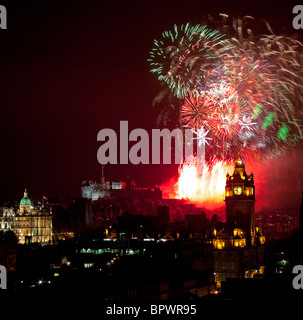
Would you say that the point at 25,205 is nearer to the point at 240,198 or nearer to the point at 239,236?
the point at 240,198

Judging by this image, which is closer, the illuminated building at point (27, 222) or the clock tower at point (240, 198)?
the clock tower at point (240, 198)

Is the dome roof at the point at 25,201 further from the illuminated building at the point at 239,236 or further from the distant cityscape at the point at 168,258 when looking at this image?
the illuminated building at the point at 239,236

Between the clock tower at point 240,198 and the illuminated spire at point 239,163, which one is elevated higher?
the illuminated spire at point 239,163

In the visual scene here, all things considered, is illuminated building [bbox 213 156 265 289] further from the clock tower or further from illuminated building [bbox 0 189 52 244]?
illuminated building [bbox 0 189 52 244]

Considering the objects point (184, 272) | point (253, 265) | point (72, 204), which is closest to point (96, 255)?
point (184, 272)

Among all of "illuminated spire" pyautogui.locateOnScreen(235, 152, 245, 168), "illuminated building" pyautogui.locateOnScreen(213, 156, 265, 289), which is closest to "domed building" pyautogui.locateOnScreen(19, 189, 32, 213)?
"illuminated building" pyautogui.locateOnScreen(213, 156, 265, 289)

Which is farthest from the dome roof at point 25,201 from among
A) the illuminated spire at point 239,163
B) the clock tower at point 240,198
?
the illuminated spire at point 239,163
